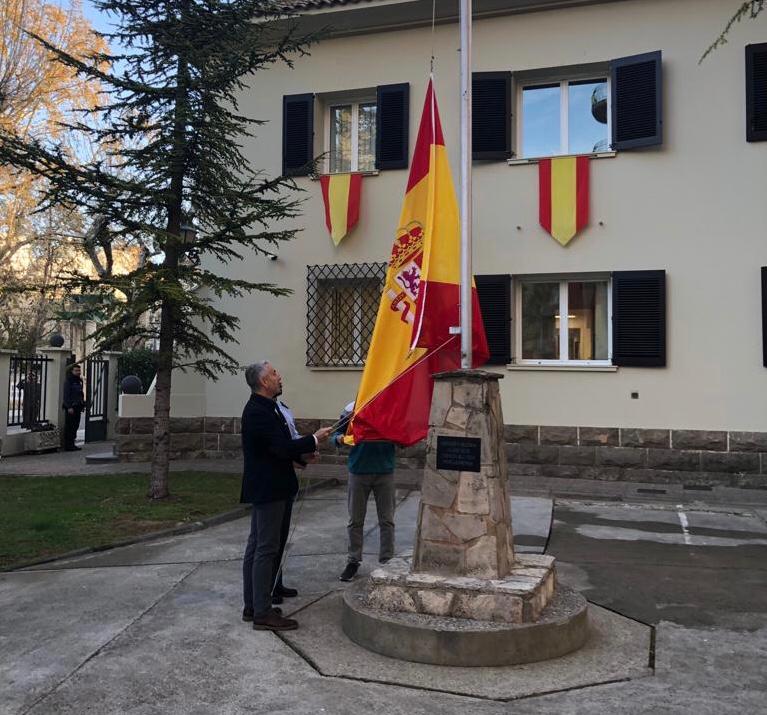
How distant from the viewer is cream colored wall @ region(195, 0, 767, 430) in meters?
11.0

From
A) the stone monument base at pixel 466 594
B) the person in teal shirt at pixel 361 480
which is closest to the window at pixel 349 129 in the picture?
the person in teal shirt at pixel 361 480

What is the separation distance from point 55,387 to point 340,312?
7.48 meters

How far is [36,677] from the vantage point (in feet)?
14.2

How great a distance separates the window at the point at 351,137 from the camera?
44.5 feet

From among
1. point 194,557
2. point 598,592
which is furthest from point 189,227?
point 598,592

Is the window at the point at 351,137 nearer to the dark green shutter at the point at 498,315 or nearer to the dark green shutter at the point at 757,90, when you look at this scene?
the dark green shutter at the point at 498,315

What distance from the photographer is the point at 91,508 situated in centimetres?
904

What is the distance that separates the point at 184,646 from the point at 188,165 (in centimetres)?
650

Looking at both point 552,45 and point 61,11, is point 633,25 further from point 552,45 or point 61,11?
point 61,11

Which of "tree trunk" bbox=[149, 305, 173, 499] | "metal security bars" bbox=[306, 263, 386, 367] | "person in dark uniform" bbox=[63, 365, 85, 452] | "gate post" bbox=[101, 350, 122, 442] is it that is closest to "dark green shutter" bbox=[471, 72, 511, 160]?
"metal security bars" bbox=[306, 263, 386, 367]

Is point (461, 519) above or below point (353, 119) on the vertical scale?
below

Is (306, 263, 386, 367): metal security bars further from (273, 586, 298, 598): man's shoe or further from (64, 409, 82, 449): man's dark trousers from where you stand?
(273, 586, 298, 598): man's shoe

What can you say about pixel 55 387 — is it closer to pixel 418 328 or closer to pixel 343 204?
pixel 343 204

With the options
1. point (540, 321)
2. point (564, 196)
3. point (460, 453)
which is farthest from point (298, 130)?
point (460, 453)
